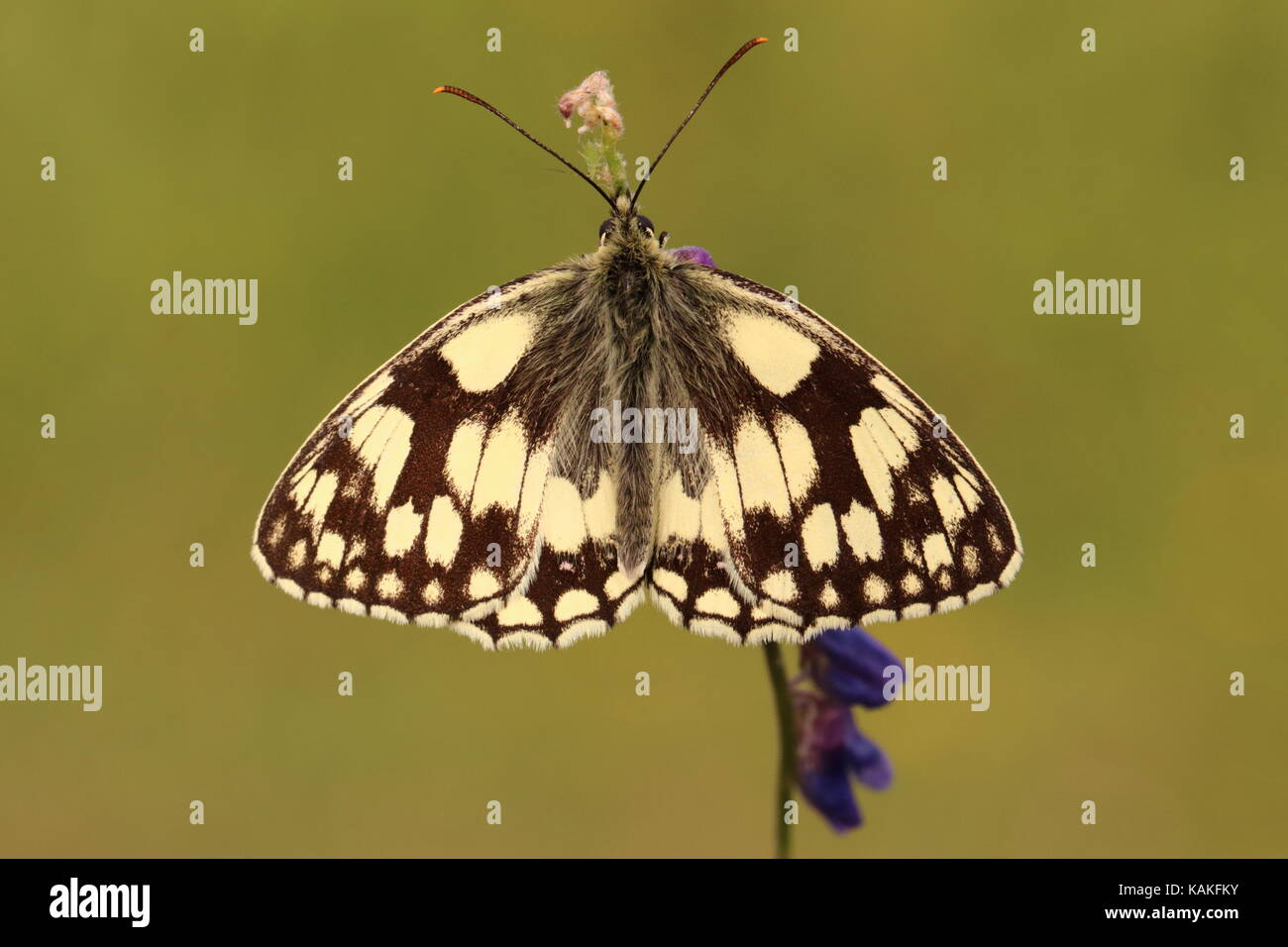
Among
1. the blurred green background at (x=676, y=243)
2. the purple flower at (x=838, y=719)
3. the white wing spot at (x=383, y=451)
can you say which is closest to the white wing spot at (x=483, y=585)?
the white wing spot at (x=383, y=451)

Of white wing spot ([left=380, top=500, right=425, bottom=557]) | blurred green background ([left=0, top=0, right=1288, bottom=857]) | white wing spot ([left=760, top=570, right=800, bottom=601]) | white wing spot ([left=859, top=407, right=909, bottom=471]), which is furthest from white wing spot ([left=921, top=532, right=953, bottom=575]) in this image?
blurred green background ([left=0, top=0, right=1288, bottom=857])

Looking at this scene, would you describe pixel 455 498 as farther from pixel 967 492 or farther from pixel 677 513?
pixel 967 492

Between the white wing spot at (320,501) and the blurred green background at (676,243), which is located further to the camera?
the blurred green background at (676,243)

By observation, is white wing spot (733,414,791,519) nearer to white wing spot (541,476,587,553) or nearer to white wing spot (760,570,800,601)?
white wing spot (760,570,800,601)

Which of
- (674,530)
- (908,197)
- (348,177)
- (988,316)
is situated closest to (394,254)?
(348,177)

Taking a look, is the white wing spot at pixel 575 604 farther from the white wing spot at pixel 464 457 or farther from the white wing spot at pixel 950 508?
the white wing spot at pixel 950 508

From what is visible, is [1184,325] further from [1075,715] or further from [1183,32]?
[1075,715]

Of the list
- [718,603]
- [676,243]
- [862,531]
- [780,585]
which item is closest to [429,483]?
[718,603]
